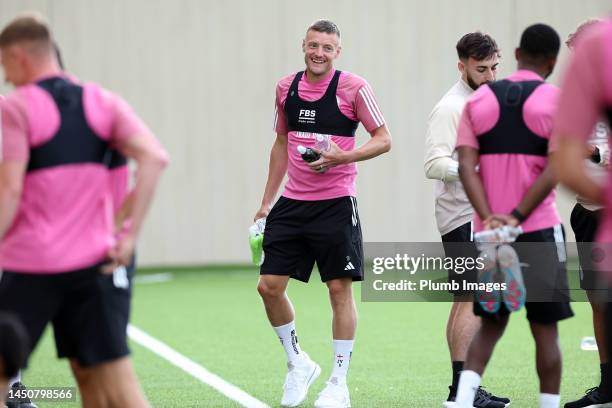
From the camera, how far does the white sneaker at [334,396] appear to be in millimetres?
6992

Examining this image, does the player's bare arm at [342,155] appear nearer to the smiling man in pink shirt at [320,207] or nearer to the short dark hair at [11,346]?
the smiling man in pink shirt at [320,207]

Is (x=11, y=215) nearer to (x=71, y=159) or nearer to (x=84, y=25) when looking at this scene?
(x=71, y=159)

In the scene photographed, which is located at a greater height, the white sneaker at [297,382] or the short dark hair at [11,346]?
the short dark hair at [11,346]

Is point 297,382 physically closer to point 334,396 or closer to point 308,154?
point 334,396

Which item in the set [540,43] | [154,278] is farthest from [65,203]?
[154,278]

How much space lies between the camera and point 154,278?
1745cm

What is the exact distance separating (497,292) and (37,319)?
224cm

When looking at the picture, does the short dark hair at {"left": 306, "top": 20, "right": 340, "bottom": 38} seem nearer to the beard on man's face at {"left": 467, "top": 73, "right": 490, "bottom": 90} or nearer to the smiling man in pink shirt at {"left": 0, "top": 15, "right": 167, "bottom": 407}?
the beard on man's face at {"left": 467, "top": 73, "right": 490, "bottom": 90}

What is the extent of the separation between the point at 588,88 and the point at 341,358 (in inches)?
155

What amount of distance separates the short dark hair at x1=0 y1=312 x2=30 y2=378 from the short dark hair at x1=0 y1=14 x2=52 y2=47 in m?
1.22

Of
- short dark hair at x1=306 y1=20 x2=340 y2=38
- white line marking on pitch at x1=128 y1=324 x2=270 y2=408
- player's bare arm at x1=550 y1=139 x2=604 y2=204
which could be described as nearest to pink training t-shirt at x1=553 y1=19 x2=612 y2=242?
player's bare arm at x1=550 y1=139 x2=604 y2=204

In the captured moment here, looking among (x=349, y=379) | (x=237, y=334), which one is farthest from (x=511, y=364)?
(x=237, y=334)

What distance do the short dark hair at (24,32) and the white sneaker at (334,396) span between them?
324 cm

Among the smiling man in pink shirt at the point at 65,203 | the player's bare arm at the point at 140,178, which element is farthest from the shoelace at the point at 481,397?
the player's bare arm at the point at 140,178
